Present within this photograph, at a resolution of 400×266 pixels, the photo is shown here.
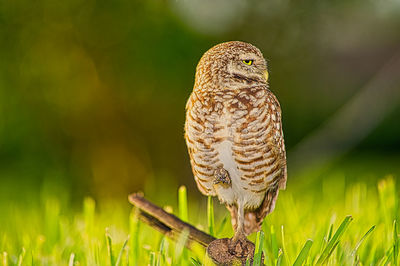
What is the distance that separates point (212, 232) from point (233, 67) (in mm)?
653

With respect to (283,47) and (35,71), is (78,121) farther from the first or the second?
A: (283,47)

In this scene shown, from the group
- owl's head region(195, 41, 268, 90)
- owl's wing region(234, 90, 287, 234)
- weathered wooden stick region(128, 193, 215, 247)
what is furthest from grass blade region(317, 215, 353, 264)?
owl's head region(195, 41, 268, 90)

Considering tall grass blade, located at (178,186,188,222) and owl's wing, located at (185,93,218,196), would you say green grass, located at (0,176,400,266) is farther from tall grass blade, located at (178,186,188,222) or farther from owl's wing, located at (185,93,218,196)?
owl's wing, located at (185,93,218,196)

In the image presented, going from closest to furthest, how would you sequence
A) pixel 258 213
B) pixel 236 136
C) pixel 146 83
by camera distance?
pixel 236 136 < pixel 258 213 < pixel 146 83

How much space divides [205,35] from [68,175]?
5.94ft

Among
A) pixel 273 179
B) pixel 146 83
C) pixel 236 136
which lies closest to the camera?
pixel 236 136

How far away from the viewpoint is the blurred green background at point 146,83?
10.8 feet

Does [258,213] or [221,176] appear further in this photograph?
[258,213]

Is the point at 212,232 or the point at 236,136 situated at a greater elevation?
the point at 236,136

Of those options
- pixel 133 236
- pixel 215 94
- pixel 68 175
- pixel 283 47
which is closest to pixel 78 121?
pixel 68 175

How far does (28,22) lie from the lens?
3564 millimetres

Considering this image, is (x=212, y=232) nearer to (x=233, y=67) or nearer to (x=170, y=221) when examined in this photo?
(x=170, y=221)

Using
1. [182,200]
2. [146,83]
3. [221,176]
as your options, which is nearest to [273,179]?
[221,176]

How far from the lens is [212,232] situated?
1681 mm
